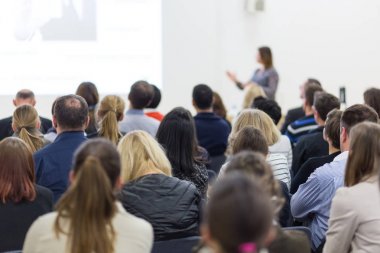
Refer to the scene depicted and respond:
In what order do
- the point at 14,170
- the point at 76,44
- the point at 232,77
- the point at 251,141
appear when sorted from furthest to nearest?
the point at 232,77, the point at 76,44, the point at 251,141, the point at 14,170

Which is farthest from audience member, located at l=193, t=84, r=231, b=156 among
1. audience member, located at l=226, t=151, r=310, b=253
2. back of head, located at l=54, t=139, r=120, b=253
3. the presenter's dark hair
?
back of head, located at l=54, t=139, r=120, b=253

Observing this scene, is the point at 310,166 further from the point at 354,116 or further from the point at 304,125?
the point at 304,125

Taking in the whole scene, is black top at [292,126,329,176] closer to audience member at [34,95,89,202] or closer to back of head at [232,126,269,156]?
back of head at [232,126,269,156]

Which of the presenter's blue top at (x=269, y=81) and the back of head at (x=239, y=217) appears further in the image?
the presenter's blue top at (x=269, y=81)

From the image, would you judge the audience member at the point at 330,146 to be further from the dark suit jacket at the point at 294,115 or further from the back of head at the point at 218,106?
the back of head at the point at 218,106

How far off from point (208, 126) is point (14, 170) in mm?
3093

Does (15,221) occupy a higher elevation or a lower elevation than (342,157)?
lower

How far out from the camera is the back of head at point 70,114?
3936mm

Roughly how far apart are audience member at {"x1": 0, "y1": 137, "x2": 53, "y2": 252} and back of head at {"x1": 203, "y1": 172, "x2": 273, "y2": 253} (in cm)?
152

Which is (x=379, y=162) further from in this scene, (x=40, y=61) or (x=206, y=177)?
(x=40, y=61)

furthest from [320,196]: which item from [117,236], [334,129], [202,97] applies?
[202,97]

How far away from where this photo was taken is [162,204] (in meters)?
3.04

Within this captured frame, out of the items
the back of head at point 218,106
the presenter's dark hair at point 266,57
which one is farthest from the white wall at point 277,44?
the back of head at point 218,106

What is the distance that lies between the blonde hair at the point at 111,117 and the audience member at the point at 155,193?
1.44m
